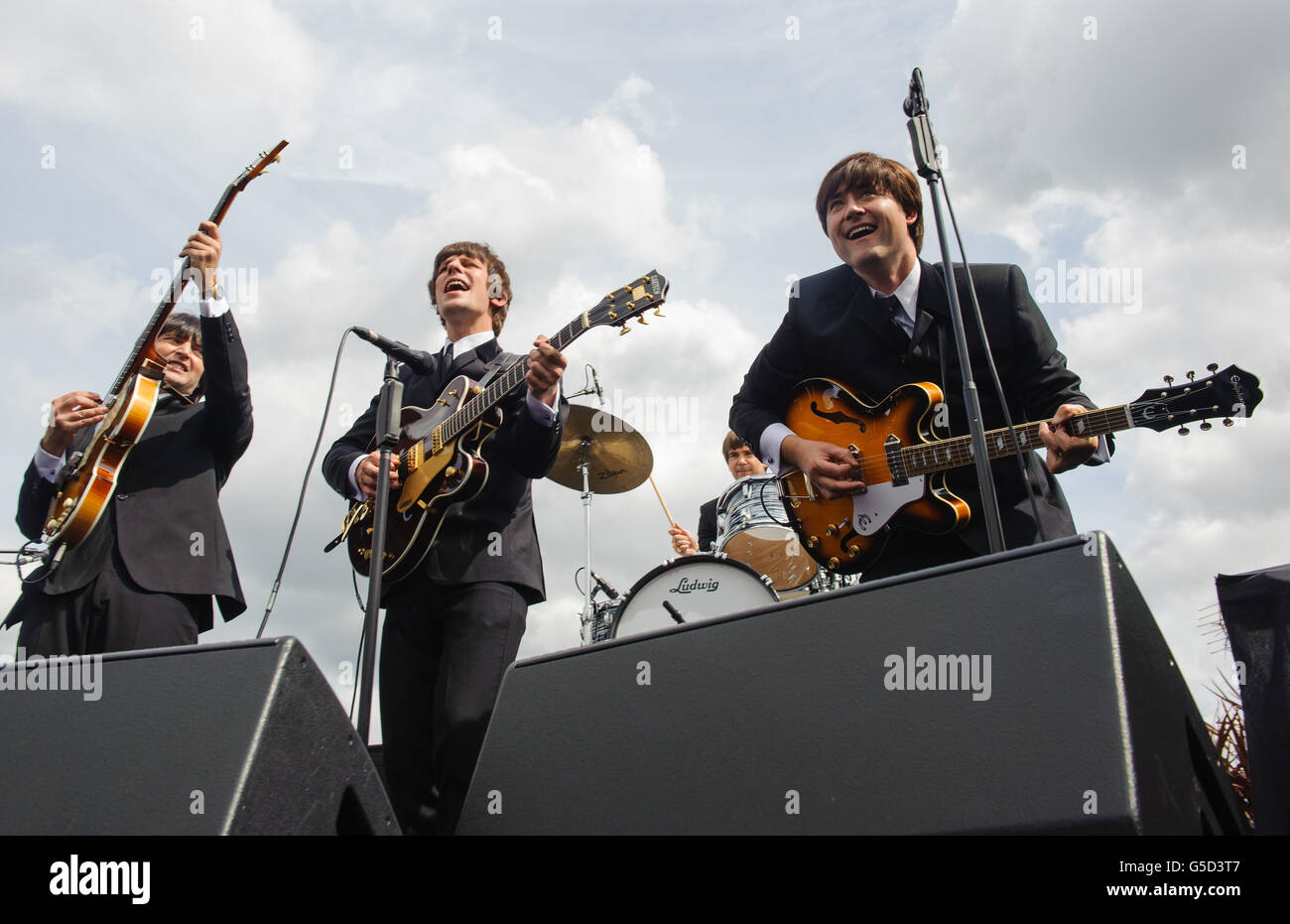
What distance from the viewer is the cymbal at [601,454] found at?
7398 mm

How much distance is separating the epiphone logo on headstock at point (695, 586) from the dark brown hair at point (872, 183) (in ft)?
7.76

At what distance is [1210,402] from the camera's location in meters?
2.84

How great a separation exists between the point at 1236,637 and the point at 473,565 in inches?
86.0

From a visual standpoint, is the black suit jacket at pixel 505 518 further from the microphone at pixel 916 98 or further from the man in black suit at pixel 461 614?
the microphone at pixel 916 98

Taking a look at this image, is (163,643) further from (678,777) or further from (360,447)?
(678,777)

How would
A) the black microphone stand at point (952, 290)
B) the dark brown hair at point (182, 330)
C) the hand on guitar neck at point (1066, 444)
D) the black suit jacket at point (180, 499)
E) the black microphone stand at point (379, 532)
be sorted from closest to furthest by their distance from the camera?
the black microphone stand at point (952, 290) → the black microphone stand at point (379, 532) → the hand on guitar neck at point (1066, 444) → the black suit jacket at point (180, 499) → the dark brown hair at point (182, 330)

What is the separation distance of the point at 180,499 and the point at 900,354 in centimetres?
256

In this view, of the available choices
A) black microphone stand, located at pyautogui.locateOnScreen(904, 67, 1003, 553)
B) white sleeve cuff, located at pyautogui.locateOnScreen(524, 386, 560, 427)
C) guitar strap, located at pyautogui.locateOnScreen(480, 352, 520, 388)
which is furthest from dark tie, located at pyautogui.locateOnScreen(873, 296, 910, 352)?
guitar strap, located at pyautogui.locateOnScreen(480, 352, 520, 388)

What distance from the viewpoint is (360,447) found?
409 cm

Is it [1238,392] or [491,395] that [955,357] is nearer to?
[1238,392]

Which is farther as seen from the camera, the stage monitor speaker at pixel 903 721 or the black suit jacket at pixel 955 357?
the black suit jacket at pixel 955 357

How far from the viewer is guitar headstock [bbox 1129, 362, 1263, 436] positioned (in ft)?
9.29

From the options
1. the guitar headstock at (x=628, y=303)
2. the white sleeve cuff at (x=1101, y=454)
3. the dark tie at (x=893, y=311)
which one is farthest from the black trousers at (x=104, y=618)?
the white sleeve cuff at (x=1101, y=454)

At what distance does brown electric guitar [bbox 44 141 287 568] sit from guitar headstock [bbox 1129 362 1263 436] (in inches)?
132
